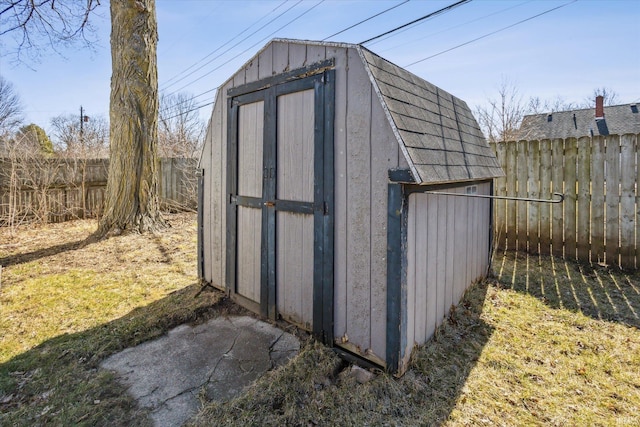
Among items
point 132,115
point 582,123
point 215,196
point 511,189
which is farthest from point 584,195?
point 582,123

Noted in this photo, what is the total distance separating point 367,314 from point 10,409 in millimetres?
2300

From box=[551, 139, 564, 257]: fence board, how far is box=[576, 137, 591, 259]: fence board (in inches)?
7.9

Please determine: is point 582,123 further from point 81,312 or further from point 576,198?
point 81,312

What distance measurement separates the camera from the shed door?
8.46 ft

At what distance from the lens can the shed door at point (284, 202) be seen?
8.46 ft

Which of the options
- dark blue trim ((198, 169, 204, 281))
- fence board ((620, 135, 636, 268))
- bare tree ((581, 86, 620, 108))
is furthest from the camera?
bare tree ((581, 86, 620, 108))

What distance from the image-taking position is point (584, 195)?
473cm

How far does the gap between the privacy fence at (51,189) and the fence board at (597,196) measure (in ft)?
31.0

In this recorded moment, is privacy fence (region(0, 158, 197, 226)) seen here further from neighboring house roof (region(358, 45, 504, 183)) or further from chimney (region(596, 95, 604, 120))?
chimney (region(596, 95, 604, 120))

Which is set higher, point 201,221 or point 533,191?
point 533,191

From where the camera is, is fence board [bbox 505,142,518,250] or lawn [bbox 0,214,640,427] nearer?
lawn [bbox 0,214,640,427]

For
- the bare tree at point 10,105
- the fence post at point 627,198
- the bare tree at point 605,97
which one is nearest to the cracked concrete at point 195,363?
the fence post at point 627,198

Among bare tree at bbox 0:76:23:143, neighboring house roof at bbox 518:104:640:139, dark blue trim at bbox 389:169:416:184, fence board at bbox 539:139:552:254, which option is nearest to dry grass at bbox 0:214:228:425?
dark blue trim at bbox 389:169:416:184

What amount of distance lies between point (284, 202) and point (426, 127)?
4.33ft
